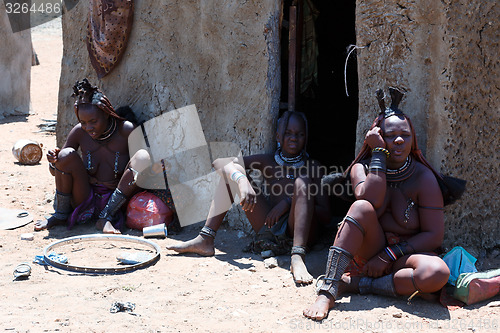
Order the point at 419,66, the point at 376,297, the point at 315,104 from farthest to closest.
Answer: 1. the point at 315,104
2. the point at 419,66
3. the point at 376,297

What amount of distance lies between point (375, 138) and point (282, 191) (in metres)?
1.21

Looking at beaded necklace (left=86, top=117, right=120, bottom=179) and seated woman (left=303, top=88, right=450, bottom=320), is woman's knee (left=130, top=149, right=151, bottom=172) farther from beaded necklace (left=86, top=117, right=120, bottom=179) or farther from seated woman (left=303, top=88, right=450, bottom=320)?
seated woman (left=303, top=88, right=450, bottom=320)

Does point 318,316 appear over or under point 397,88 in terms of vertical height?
under

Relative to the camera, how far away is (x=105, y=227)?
516 centimetres

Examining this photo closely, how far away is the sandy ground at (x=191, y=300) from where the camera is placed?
338 cm

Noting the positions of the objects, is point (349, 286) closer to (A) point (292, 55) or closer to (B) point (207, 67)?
(A) point (292, 55)

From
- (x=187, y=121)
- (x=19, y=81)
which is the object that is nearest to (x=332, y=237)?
(x=187, y=121)

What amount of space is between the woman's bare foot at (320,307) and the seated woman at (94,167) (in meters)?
2.25

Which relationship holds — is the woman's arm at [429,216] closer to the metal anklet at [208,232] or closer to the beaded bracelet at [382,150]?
the beaded bracelet at [382,150]

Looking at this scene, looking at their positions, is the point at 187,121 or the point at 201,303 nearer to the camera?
the point at 201,303

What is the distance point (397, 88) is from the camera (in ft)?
14.1

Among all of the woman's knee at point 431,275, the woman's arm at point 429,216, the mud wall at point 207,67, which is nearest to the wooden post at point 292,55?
the mud wall at point 207,67

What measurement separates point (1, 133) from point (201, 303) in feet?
23.0

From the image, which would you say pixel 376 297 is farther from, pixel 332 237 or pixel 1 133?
pixel 1 133
